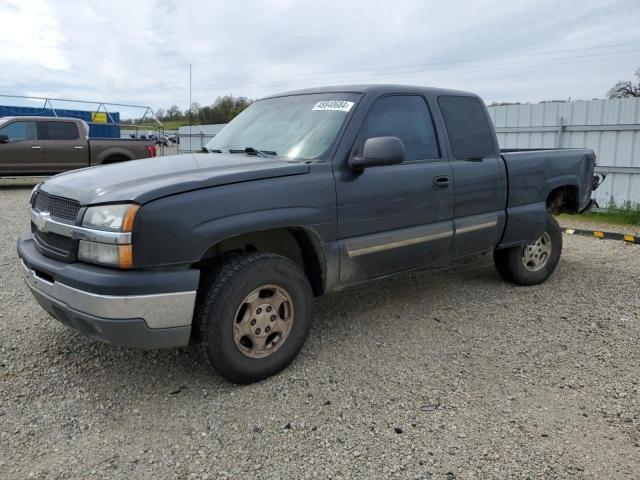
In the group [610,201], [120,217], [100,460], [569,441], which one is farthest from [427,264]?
[610,201]

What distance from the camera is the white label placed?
3819 millimetres

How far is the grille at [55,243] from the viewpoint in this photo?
3009 mm

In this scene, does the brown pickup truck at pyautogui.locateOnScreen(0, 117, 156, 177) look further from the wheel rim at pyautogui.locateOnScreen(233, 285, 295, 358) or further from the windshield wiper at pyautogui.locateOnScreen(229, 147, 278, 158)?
the wheel rim at pyautogui.locateOnScreen(233, 285, 295, 358)

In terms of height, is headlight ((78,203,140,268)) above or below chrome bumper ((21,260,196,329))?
above

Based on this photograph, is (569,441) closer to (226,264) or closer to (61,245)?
(226,264)

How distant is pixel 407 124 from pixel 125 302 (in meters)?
2.51

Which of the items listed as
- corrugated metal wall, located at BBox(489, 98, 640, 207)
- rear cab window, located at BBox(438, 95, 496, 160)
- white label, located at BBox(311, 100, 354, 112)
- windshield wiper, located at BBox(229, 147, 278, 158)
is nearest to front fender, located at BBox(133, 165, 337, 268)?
windshield wiper, located at BBox(229, 147, 278, 158)

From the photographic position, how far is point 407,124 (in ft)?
13.6

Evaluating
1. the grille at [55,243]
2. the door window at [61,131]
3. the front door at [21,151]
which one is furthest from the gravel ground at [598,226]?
the front door at [21,151]

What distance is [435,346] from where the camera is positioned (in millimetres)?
3908

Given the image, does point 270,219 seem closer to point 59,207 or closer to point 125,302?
point 125,302

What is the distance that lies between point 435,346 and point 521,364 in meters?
0.60

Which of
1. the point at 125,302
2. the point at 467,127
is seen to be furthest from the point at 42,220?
the point at 467,127

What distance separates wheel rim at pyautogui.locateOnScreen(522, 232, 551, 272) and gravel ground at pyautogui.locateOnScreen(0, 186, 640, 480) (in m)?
0.77
